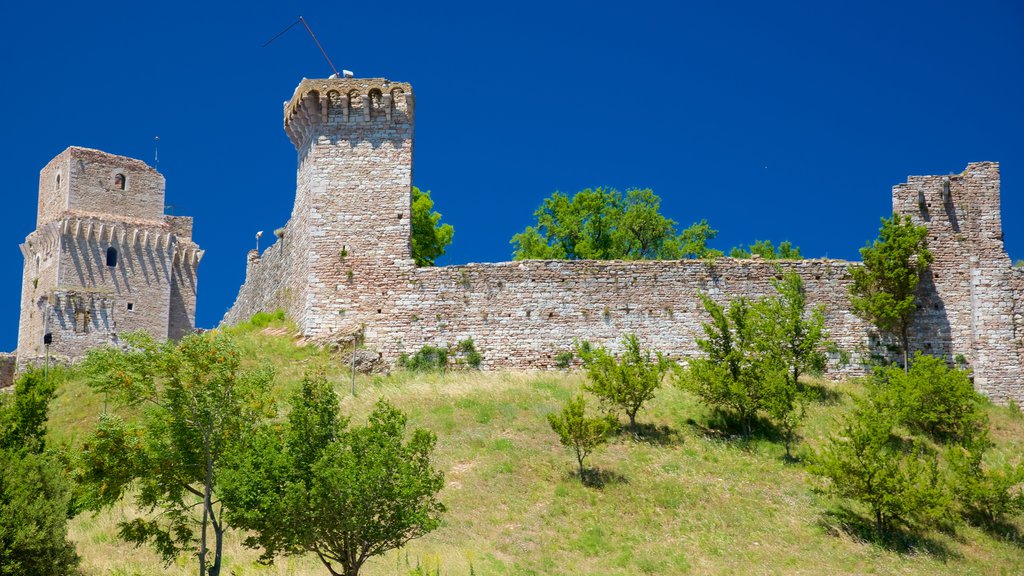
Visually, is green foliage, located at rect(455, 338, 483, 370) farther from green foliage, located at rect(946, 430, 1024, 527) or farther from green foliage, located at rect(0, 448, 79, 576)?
green foliage, located at rect(0, 448, 79, 576)

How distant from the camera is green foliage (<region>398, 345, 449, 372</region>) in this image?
30.5 metres

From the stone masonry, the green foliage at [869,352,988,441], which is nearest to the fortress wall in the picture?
the stone masonry

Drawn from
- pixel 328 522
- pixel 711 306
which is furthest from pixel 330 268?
pixel 328 522

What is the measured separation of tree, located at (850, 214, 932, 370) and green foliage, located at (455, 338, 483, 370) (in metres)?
10.8

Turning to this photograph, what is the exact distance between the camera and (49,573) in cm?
1809

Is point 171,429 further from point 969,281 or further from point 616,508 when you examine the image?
point 969,281

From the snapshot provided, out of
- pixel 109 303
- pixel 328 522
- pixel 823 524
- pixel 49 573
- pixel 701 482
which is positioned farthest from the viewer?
pixel 109 303

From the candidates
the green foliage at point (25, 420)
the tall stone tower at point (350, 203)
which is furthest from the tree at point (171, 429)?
the tall stone tower at point (350, 203)

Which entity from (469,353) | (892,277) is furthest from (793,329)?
(469,353)

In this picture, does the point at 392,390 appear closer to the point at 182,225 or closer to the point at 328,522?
the point at 328,522

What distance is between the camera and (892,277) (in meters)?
30.1

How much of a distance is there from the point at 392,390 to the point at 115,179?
107 ft

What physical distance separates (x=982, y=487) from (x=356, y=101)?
66.5 feet

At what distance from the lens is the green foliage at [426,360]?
→ 30.5 metres
